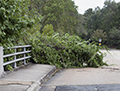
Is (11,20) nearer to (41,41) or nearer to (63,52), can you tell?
(41,41)

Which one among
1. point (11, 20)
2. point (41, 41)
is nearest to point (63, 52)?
point (41, 41)

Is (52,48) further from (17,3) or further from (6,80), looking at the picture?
(6,80)

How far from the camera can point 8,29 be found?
245 inches

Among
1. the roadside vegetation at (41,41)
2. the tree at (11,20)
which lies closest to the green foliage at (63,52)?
the roadside vegetation at (41,41)

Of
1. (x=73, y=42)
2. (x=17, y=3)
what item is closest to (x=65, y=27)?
(x=73, y=42)

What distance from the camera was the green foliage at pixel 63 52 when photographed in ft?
29.3

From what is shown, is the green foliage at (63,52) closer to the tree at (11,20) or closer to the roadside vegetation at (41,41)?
the roadside vegetation at (41,41)

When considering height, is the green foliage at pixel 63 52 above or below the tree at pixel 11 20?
below

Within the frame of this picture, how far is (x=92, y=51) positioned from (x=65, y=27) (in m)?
29.6

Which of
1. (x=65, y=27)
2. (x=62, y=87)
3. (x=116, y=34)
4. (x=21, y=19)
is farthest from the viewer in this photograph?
(x=116, y=34)

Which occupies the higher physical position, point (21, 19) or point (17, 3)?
point (17, 3)

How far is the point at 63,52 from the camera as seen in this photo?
30.2ft

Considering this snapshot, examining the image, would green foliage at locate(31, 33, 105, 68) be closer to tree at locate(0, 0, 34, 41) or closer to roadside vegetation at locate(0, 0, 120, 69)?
roadside vegetation at locate(0, 0, 120, 69)

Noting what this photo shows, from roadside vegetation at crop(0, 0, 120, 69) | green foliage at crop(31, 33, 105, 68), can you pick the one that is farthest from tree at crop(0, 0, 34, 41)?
green foliage at crop(31, 33, 105, 68)
